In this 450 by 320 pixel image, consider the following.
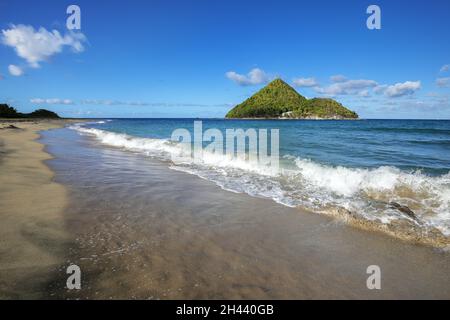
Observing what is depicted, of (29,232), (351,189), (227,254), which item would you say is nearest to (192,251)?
(227,254)

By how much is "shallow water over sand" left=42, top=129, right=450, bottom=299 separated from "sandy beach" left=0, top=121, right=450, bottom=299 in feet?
0.05

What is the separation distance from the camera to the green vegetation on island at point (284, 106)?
137250 mm

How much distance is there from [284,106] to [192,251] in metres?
148

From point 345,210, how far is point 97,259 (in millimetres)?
4814

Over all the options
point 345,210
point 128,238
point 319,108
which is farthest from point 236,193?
point 319,108

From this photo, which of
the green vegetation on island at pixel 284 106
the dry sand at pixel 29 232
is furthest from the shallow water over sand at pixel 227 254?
the green vegetation on island at pixel 284 106

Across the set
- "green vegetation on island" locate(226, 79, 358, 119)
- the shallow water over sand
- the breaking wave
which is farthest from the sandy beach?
"green vegetation on island" locate(226, 79, 358, 119)

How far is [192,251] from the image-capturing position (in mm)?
3988

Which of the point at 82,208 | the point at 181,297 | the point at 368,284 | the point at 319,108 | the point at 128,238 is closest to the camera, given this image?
the point at 181,297

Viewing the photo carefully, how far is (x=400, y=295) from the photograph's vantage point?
10.2 feet

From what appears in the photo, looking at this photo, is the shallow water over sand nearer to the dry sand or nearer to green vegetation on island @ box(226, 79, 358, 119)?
the dry sand
